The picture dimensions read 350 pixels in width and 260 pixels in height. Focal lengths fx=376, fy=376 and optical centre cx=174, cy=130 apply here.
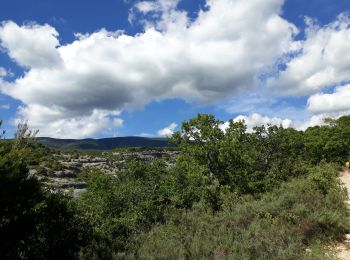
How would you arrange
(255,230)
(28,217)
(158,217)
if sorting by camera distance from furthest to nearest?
1. (158,217)
2. (255,230)
3. (28,217)

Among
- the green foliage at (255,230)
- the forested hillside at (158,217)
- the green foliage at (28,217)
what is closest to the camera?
the green foliage at (28,217)

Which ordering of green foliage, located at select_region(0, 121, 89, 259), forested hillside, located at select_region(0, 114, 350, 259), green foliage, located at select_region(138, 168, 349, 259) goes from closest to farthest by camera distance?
green foliage, located at select_region(0, 121, 89, 259) → forested hillside, located at select_region(0, 114, 350, 259) → green foliage, located at select_region(138, 168, 349, 259)

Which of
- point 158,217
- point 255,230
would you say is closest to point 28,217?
point 158,217

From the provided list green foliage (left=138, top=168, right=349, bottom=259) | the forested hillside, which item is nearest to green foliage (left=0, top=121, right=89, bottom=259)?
the forested hillside

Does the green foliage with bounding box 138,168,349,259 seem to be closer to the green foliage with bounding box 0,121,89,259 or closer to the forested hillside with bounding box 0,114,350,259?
the forested hillside with bounding box 0,114,350,259

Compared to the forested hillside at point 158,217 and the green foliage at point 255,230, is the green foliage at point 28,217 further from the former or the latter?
the green foliage at point 255,230

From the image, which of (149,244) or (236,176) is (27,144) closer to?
(149,244)

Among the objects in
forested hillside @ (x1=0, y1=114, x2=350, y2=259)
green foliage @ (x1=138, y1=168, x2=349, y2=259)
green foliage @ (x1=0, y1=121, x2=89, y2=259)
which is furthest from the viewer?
green foliage @ (x1=138, y1=168, x2=349, y2=259)

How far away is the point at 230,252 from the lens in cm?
954

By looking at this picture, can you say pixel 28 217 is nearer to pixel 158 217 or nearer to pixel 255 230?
pixel 158 217

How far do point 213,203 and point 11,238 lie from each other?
8.73 meters

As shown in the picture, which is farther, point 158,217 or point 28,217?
point 158,217

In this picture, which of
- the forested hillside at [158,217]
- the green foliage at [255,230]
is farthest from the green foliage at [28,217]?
the green foliage at [255,230]

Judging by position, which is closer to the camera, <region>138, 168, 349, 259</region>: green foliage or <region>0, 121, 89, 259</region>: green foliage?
<region>0, 121, 89, 259</region>: green foliage
